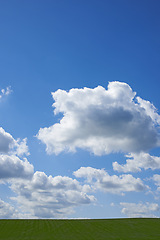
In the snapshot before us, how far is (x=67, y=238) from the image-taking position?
174 ft

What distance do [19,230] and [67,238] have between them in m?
17.8

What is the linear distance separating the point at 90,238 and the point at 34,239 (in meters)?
11.4

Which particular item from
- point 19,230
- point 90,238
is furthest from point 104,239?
point 19,230

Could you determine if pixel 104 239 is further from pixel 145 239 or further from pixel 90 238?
pixel 145 239

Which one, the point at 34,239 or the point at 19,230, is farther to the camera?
the point at 19,230

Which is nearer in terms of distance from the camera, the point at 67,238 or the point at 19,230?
the point at 67,238

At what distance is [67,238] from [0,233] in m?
19.4

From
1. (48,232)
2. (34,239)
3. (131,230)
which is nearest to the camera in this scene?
(34,239)

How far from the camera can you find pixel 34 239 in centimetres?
5222

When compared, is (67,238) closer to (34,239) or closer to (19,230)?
(34,239)

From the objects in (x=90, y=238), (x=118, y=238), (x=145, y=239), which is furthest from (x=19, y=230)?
(x=145, y=239)

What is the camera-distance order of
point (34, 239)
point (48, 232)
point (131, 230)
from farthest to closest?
point (131, 230)
point (48, 232)
point (34, 239)

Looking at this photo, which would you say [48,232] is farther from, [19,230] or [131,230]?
[131,230]

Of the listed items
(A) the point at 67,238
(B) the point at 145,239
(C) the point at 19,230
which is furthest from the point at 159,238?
(C) the point at 19,230
